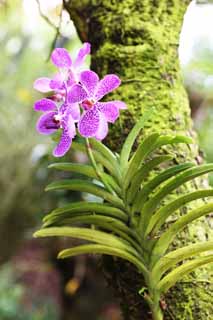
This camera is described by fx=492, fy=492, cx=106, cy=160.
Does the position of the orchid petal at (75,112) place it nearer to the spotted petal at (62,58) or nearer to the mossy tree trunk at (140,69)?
the spotted petal at (62,58)

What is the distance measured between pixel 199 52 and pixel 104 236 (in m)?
3.34

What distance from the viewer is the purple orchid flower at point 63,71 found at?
66cm

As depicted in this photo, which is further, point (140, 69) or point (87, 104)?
point (140, 69)

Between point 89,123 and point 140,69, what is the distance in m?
0.26

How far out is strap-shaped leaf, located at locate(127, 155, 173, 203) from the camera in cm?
66

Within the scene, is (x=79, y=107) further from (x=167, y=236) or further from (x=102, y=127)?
(x=167, y=236)

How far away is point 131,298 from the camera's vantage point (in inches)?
29.7

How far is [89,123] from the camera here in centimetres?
61

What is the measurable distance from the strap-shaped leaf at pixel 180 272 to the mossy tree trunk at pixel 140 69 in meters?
0.07

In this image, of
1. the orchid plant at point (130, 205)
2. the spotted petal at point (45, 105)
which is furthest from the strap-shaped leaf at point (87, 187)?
the spotted petal at point (45, 105)

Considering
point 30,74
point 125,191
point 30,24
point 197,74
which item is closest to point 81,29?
point 125,191

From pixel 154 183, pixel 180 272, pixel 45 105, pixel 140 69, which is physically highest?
pixel 140 69

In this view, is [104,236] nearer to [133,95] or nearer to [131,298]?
[131,298]

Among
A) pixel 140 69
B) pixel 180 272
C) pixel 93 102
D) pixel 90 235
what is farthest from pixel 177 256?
pixel 140 69
